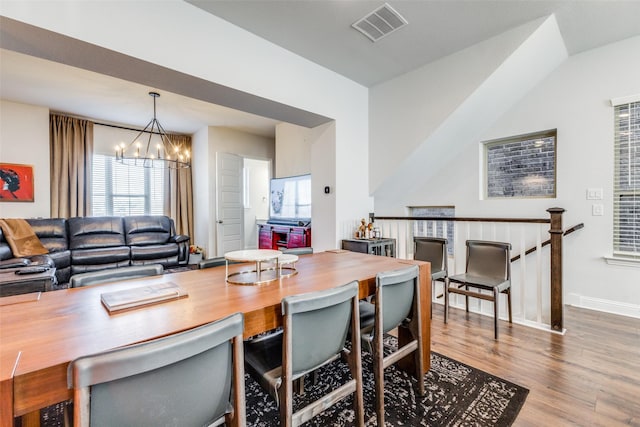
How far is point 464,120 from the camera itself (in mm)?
3406

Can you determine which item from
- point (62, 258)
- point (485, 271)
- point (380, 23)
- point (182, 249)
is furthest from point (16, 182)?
point (485, 271)

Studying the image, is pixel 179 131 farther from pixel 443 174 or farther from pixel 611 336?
pixel 611 336

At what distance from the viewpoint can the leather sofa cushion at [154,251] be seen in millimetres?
4889

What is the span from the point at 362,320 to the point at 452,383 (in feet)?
2.56

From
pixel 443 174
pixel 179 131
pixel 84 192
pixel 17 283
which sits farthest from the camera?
pixel 179 131

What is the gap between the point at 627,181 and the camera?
3014 mm

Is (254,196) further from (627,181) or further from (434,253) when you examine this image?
(627,181)

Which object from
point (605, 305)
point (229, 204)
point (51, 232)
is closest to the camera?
point (605, 305)

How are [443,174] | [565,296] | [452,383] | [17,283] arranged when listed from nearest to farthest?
[452,383] → [17,283] → [565,296] → [443,174]

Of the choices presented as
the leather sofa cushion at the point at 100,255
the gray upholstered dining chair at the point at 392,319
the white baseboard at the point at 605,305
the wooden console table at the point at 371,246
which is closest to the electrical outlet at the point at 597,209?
the white baseboard at the point at 605,305

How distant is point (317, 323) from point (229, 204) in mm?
5396

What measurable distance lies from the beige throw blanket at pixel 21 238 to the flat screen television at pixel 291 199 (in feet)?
11.3

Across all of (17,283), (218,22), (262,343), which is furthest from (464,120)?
(17,283)

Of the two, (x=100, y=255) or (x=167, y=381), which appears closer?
(x=167, y=381)
